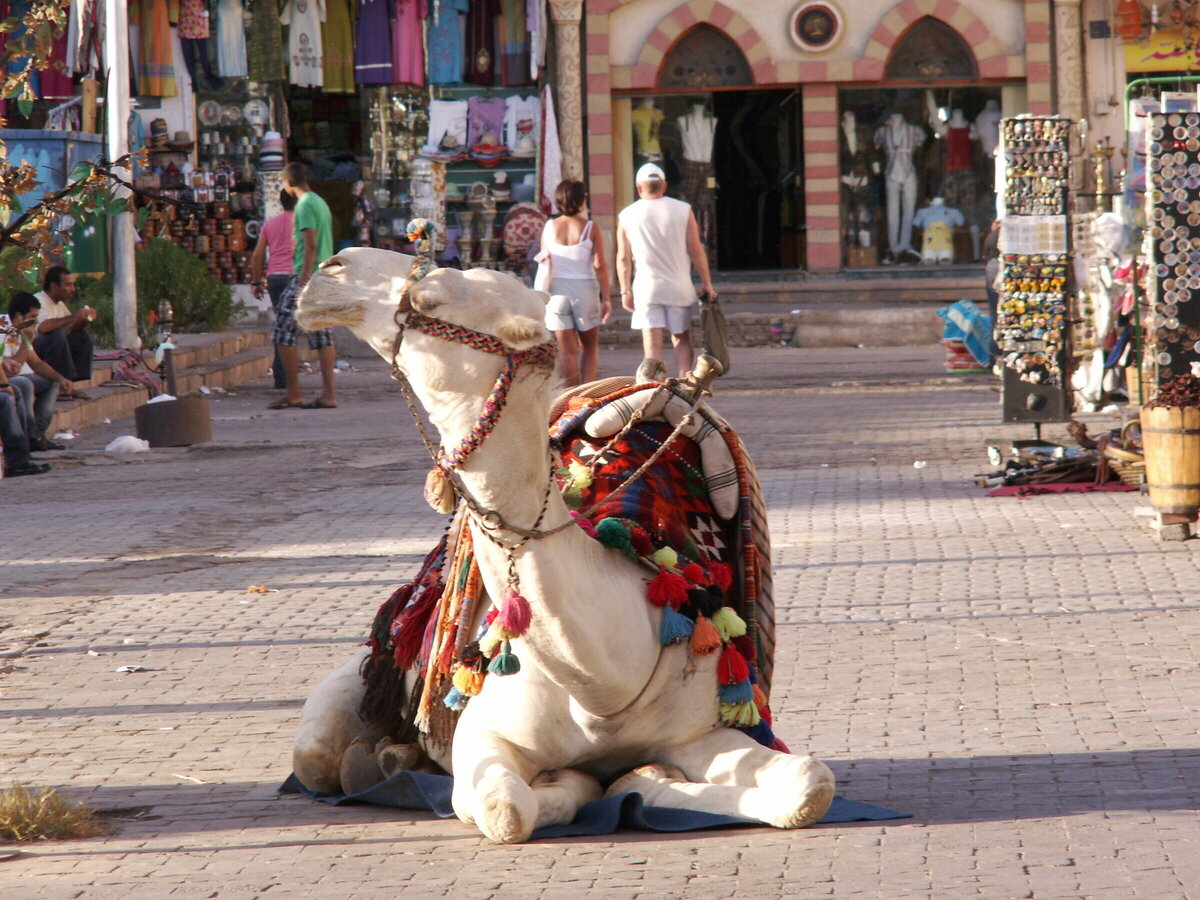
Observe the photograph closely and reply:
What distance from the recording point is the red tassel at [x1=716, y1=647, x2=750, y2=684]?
14.0 feet

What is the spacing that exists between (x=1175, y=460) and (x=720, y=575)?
4.96 m

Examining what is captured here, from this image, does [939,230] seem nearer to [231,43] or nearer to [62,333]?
[231,43]

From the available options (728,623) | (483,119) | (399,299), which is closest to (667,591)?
(728,623)

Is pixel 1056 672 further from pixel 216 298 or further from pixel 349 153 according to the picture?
pixel 349 153

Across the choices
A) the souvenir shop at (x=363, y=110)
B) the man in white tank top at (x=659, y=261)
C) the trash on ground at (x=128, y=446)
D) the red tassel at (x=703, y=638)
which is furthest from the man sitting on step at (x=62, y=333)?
the red tassel at (x=703, y=638)

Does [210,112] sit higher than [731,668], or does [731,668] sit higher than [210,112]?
[210,112]

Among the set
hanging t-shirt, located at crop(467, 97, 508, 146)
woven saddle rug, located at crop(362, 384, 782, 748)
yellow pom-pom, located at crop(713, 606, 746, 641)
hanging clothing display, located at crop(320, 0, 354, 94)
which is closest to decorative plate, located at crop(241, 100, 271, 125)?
hanging clothing display, located at crop(320, 0, 354, 94)

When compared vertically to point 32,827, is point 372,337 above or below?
above

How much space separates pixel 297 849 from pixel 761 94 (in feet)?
79.9

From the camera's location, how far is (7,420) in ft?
40.5

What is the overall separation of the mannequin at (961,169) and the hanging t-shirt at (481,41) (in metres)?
6.61

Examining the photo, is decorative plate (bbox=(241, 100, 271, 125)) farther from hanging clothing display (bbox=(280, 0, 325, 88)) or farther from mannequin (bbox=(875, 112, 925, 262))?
mannequin (bbox=(875, 112, 925, 262))

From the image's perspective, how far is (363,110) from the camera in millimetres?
26375

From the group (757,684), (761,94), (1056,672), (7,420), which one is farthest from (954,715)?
(761,94)
